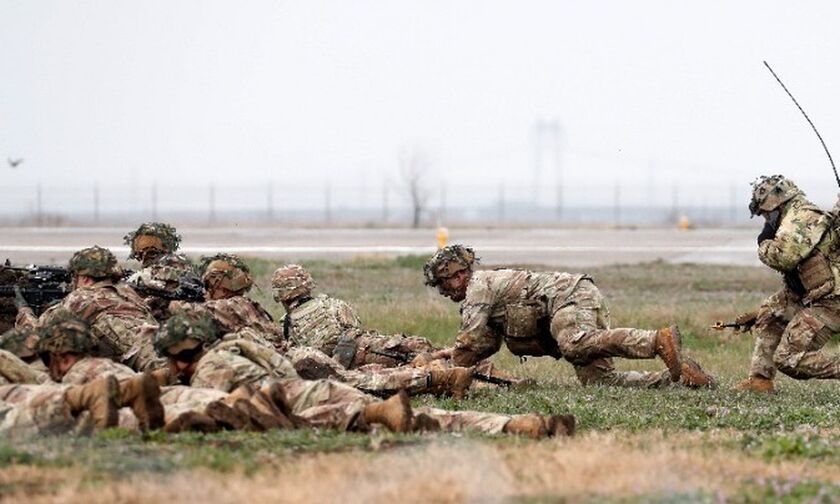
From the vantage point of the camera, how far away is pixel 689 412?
1395 centimetres

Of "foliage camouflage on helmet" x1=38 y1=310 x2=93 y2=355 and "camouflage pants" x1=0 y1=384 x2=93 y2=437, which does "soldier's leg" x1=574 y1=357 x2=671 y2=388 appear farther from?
"camouflage pants" x1=0 y1=384 x2=93 y2=437

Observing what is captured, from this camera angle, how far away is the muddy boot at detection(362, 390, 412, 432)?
11.6 m

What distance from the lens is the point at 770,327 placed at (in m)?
16.7

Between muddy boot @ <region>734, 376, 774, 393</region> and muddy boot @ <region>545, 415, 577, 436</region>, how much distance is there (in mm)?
4768

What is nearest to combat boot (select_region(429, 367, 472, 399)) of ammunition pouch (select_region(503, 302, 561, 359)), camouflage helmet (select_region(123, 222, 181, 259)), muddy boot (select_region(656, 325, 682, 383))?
ammunition pouch (select_region(503, 302, 561, 359))

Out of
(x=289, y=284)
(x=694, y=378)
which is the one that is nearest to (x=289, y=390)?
(x=289, y=284)

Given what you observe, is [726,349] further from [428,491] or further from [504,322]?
[428,491]

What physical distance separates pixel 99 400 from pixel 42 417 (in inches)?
16.6

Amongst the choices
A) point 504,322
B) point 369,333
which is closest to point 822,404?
point 504,322

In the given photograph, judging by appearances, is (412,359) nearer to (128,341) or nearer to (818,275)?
(128,341)

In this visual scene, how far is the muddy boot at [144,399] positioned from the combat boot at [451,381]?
12.7 ft

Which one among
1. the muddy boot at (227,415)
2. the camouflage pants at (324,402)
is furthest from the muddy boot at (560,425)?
the muddy boot at (227,415)

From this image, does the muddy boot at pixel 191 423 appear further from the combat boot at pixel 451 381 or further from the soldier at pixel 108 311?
the combat boot at pixel 451 381

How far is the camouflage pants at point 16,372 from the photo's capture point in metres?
12.2
